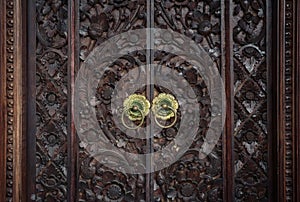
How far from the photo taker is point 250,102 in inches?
78.5

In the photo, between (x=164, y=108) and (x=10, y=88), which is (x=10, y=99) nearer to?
(x=10, y=88)

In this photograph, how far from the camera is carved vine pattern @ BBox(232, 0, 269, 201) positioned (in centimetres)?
199

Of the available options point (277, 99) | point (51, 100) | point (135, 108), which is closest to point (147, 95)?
point (135, 108)

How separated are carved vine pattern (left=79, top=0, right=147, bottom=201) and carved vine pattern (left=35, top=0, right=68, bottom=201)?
0.08m

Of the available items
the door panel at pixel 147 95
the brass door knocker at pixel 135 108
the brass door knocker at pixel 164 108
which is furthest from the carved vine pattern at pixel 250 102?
the brass door knocker at pixel 135 108

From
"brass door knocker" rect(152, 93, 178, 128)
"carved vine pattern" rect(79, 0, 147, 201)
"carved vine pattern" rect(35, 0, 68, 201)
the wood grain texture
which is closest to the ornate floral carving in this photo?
"carved vine pattern" rect(35, 0, 68, 201)

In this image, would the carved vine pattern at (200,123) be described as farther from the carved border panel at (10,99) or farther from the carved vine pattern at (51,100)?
the carved border panel at (10,99)

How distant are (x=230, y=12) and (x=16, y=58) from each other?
0.85m

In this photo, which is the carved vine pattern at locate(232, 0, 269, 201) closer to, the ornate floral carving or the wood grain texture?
the wood grain texture

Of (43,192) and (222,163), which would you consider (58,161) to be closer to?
(43,192)

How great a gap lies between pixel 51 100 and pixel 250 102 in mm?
785

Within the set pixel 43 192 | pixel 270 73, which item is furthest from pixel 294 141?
pixel 43 192

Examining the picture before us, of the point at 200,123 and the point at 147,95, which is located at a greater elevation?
the point at 147,95

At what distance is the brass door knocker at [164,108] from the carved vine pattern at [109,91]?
0.25 ft
